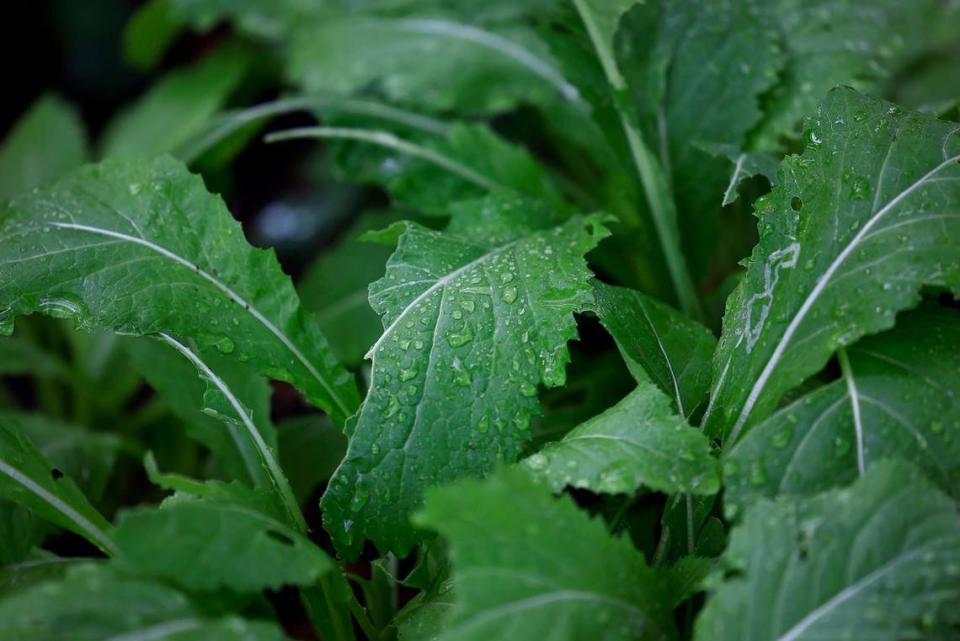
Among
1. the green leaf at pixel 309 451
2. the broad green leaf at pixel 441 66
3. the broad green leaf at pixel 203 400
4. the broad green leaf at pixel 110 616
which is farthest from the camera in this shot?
the broad green leaf at pixel 441 66

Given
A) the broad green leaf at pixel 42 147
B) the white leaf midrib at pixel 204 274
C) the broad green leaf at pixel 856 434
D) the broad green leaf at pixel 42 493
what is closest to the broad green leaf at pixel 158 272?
the white leaf midrib at pixel 204 274

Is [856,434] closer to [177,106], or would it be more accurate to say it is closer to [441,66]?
[441,66]

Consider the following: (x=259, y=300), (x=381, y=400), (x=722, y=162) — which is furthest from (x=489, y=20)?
(x=381, y=400)

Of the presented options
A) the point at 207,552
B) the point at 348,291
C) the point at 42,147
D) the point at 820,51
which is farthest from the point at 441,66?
the point at 207,552

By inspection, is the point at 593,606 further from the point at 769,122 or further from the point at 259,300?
the point at 769,122

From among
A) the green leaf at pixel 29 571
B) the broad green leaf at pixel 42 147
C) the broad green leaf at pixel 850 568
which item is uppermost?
the broad green leaf at pixel 42 147

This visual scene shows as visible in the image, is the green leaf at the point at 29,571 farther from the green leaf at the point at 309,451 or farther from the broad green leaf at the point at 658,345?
the broad green leaf at the point at 658,345

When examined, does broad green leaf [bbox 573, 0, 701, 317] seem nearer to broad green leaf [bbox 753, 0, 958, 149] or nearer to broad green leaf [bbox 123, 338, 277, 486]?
broad green leaf [bbox 753, 0, 958, 149]
